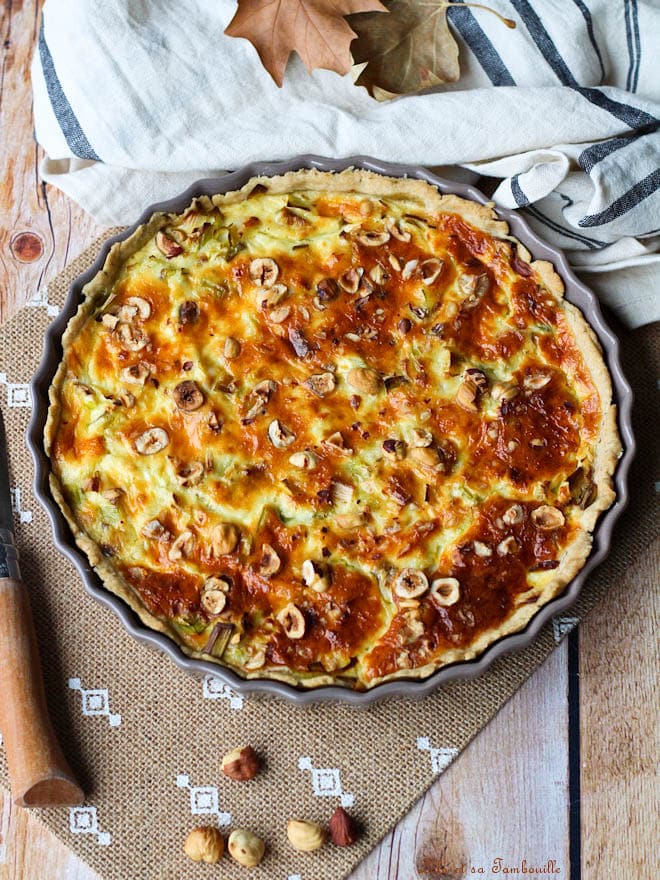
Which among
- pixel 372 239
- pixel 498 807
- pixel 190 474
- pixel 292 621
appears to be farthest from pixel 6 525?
pixel 498 807

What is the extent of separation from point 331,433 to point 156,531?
2.14 feet

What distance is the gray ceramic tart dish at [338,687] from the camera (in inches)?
116

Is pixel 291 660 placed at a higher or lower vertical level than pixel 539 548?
higher

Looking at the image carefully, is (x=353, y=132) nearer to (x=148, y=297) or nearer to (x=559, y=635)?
(x=148, y=297)

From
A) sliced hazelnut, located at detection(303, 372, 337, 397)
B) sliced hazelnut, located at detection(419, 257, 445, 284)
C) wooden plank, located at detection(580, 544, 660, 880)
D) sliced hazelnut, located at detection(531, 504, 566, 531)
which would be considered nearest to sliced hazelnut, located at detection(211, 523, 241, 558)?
sliced hazelnut, located at detection(303, 372, 337, 397)

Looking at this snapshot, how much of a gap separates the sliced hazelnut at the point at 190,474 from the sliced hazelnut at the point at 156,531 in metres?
0.15

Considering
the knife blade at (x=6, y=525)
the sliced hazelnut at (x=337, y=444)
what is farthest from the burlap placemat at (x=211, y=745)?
the sliced hazelnut at (x=337, y=444)

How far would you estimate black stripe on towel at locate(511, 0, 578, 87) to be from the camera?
3461 mm

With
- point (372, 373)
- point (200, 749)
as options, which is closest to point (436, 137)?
point (372, 373)

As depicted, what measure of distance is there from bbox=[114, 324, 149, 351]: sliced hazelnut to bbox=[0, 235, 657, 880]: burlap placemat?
2.89ft

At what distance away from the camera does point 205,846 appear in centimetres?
313

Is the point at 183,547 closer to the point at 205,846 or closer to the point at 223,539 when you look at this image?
the point at 223,539

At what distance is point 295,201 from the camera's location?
11.0 feet

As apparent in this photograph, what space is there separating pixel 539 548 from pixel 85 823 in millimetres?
1788
